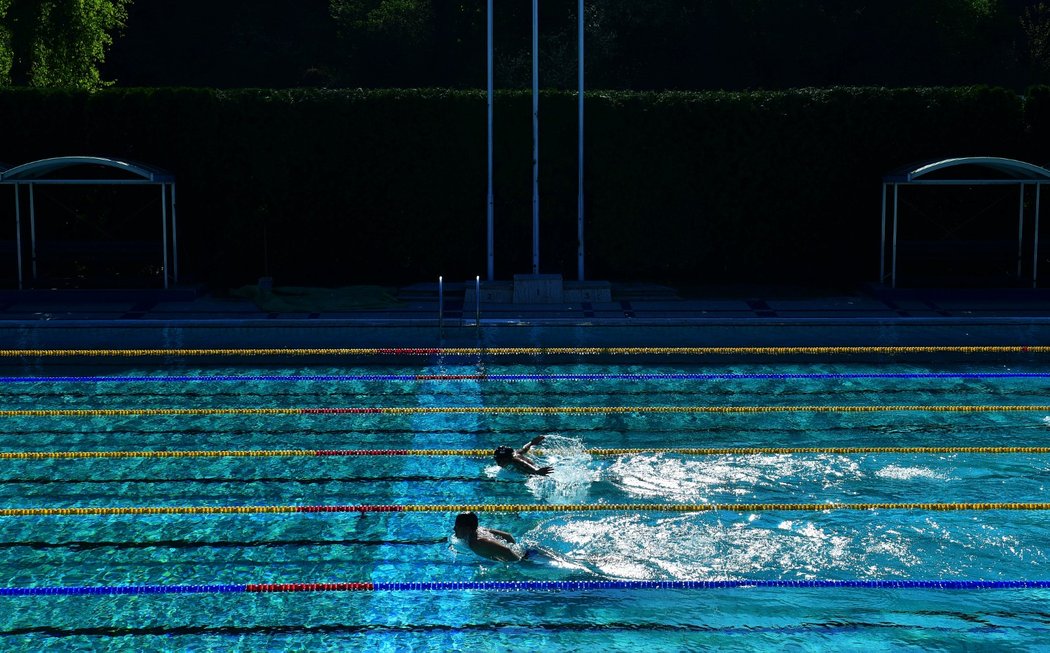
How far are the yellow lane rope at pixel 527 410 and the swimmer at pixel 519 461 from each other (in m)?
1.99

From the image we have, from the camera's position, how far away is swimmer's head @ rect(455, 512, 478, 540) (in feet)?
27.7

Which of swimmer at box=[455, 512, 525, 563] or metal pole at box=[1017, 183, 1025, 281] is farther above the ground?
metal pole at box=[1017, 183, 1025, 281]

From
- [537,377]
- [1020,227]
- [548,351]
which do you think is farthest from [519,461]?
[1020,227]

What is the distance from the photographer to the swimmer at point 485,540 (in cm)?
831

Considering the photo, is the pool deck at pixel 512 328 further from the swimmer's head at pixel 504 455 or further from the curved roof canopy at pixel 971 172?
the swimmer's head at pixel 504 455

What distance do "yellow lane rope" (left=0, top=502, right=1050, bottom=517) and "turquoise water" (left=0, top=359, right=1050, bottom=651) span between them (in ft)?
0.32

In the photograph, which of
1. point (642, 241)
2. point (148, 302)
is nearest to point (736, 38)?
point (642, 241)

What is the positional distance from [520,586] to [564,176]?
12916mm

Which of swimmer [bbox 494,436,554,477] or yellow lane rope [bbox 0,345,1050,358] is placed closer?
swimmer [bbox 494,436,554,477]

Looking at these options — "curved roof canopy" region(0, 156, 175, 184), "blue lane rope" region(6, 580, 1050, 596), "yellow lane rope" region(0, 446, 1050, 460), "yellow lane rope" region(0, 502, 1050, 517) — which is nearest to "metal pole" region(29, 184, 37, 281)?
"curved roof canopy" region(0, 156, 175, 184)

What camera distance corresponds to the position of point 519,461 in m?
10.2

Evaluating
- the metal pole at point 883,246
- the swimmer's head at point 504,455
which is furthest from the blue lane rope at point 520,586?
the metal pole at point 883,246

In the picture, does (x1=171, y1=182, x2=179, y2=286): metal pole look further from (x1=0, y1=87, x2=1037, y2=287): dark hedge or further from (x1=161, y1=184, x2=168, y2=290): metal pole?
(x1=0, y1=87, x2=1037, y2=287): dark hedge

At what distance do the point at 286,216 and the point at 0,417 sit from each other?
8.40 meters
